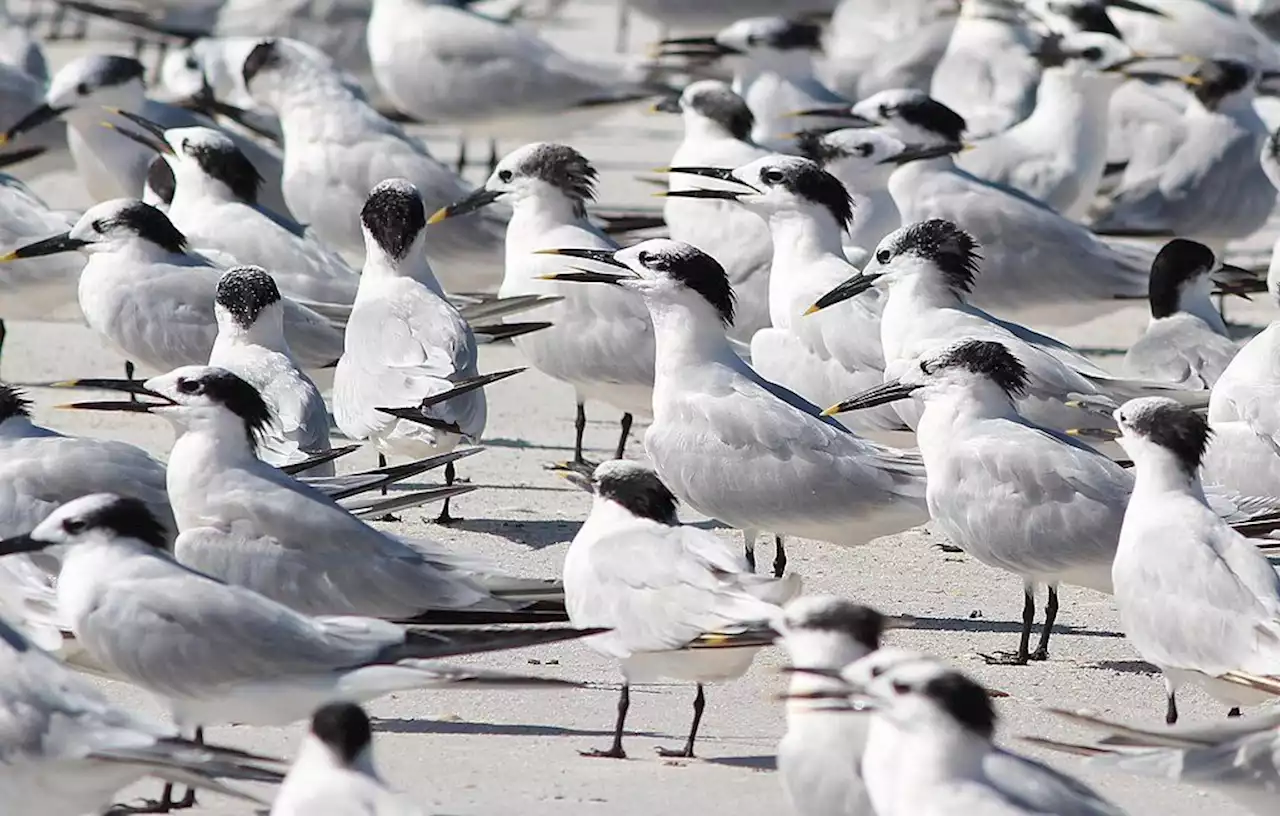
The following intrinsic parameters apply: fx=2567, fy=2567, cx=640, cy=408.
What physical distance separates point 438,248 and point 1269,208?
3.28m

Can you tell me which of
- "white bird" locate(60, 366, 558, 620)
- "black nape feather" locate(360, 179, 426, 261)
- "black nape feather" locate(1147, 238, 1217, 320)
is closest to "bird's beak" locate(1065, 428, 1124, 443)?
"black nape feather" locate(1147, 238, 1217, 320)

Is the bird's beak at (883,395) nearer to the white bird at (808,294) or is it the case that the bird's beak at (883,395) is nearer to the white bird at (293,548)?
the white bird at (808,294)

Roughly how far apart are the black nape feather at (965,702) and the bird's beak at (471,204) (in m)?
4.43

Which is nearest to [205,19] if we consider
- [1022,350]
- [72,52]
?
[72,52]

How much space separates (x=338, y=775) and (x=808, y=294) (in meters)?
3.73

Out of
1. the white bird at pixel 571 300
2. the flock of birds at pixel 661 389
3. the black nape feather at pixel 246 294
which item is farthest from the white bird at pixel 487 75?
the black nape feather at pixel 246 294

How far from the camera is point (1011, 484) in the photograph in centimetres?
546

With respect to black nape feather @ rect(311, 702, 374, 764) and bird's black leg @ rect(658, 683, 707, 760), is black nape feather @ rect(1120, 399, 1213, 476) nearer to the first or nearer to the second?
bird's black leg @ rect(658, 683, 707, 760)

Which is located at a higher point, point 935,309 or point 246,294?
point 935,309

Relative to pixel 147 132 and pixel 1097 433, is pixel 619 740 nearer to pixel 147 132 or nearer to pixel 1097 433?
pixel 1097 433

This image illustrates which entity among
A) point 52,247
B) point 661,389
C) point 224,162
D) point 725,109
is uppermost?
point 725,109

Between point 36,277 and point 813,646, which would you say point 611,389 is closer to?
point 36,277

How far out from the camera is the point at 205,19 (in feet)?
44.4

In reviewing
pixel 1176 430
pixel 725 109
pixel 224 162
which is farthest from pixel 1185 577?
pixel 725 109
